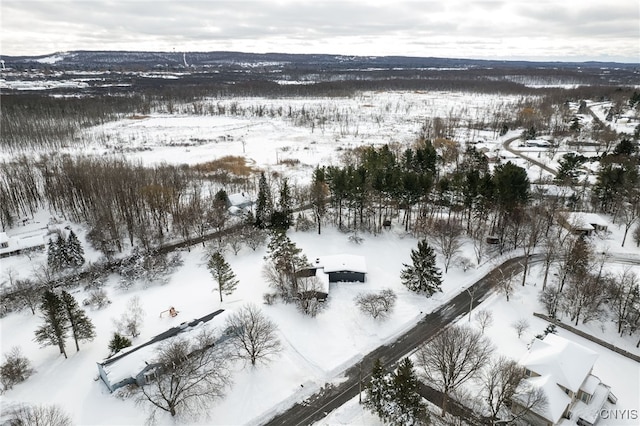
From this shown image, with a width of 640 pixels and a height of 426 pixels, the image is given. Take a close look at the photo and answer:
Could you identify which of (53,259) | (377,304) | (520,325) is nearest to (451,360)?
(377,304)

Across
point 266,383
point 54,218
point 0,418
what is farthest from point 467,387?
point 54,218

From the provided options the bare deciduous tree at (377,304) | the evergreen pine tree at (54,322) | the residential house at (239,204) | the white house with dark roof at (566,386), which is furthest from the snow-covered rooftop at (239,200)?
the white house with dark roof at (566,386)

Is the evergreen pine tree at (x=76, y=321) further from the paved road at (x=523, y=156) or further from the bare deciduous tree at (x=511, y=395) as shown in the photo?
the paved road at (x=523, y=156)

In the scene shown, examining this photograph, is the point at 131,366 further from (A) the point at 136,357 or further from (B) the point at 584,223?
(B) the point at 584,223

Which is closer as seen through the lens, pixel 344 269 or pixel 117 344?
pixel 117 344

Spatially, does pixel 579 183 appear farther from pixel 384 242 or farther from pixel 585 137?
pixel 585 137

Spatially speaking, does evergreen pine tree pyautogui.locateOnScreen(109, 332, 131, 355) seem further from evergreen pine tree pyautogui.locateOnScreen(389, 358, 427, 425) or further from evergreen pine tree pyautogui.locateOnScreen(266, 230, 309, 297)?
evergreen pine tree pyautogui.locateOnScreen(389, 358, 427, 425)
